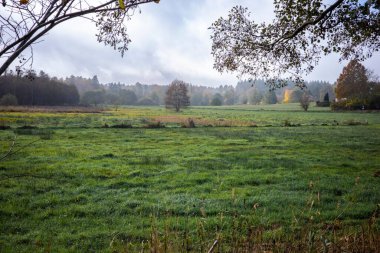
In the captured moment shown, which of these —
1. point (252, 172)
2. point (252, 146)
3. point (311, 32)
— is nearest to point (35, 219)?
point (252, 172)

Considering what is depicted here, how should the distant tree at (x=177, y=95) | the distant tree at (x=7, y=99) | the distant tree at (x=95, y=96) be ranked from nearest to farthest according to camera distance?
the distant tree at (x=7, y=99), the distant tree at (x=177, y=95), the distant tree at (x=95, y=96)

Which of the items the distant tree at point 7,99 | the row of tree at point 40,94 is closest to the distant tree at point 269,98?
the row of tree at point 40,94

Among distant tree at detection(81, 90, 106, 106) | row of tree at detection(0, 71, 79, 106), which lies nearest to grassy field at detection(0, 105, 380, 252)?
row of tree at detection(0, 71, 79, 106)

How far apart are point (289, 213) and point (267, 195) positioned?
1.62 metres

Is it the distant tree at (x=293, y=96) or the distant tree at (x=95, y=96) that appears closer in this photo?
the distant tree at (x=95, y=96)

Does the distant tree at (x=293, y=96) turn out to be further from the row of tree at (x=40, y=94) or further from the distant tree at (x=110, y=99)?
the row of tree at (x=40, y=94)

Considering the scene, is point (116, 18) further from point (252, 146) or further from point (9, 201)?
point (252, 146)

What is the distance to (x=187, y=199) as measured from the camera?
9.30 meters

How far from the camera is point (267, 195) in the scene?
9.91 meters

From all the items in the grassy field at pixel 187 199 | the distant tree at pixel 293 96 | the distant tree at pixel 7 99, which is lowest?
the grassy field at pixel 187 199

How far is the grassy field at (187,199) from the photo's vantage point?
503cm

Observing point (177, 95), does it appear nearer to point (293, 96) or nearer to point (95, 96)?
point (95, 96)

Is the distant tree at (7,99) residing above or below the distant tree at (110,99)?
below

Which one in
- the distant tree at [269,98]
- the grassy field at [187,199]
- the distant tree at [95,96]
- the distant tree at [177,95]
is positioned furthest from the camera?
the distant tree at [269,98]
